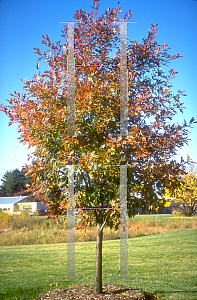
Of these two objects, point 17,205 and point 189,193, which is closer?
point 17,205

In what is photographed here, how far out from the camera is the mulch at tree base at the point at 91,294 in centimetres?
336

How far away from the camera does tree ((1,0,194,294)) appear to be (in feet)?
10.2

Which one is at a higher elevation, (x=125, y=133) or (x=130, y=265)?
(x=125, y=133)

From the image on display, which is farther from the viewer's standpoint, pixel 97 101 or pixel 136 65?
pixel 136 65

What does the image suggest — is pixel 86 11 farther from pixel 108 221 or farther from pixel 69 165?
pixel 108 221

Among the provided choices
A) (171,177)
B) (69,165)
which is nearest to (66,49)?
(69,165)

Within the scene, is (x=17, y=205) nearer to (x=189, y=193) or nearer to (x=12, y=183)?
(x=12, y=183)

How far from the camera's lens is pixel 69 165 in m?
3.14

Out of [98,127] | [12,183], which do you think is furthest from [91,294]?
[12,183]

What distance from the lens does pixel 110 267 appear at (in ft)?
18.8

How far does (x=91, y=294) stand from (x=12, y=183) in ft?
15.1

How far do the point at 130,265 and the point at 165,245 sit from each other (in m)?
2.20

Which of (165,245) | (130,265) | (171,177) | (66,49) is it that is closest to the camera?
(171,177)

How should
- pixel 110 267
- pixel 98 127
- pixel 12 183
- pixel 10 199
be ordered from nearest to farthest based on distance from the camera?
pixel 98 127 < pixel 110 267 < pixel 12 183 < pixel 10 199
